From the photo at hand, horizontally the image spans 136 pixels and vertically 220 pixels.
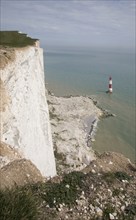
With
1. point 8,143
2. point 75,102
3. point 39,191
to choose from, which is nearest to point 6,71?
point 8,143

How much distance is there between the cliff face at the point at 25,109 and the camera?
17.5m

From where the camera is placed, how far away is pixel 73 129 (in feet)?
112

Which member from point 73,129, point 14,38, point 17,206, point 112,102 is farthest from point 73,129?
point 17,206

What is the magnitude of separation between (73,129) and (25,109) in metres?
14.8

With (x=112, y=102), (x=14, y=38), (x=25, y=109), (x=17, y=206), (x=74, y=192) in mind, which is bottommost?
(x=112, y=102)

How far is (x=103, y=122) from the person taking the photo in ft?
136

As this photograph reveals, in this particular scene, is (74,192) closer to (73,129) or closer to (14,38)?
(14,38)

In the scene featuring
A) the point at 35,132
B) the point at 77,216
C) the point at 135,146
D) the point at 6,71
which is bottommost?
the point at 135,146

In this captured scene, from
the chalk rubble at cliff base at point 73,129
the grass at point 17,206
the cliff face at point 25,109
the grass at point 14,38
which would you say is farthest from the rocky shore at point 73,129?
the grass at point 17,206

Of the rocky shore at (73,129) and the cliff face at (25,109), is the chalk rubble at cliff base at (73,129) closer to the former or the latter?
the rocky shore at (73,129)

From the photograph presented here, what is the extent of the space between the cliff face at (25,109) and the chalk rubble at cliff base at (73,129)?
3.38 metres

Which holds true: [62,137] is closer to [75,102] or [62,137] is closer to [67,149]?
[67,149]

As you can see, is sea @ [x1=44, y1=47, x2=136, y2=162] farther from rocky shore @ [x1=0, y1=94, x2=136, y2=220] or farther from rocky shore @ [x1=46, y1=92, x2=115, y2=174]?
rocky shore @ [x1=0, y1=94, x2=136, y2=220]

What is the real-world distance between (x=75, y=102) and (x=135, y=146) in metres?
15.7
